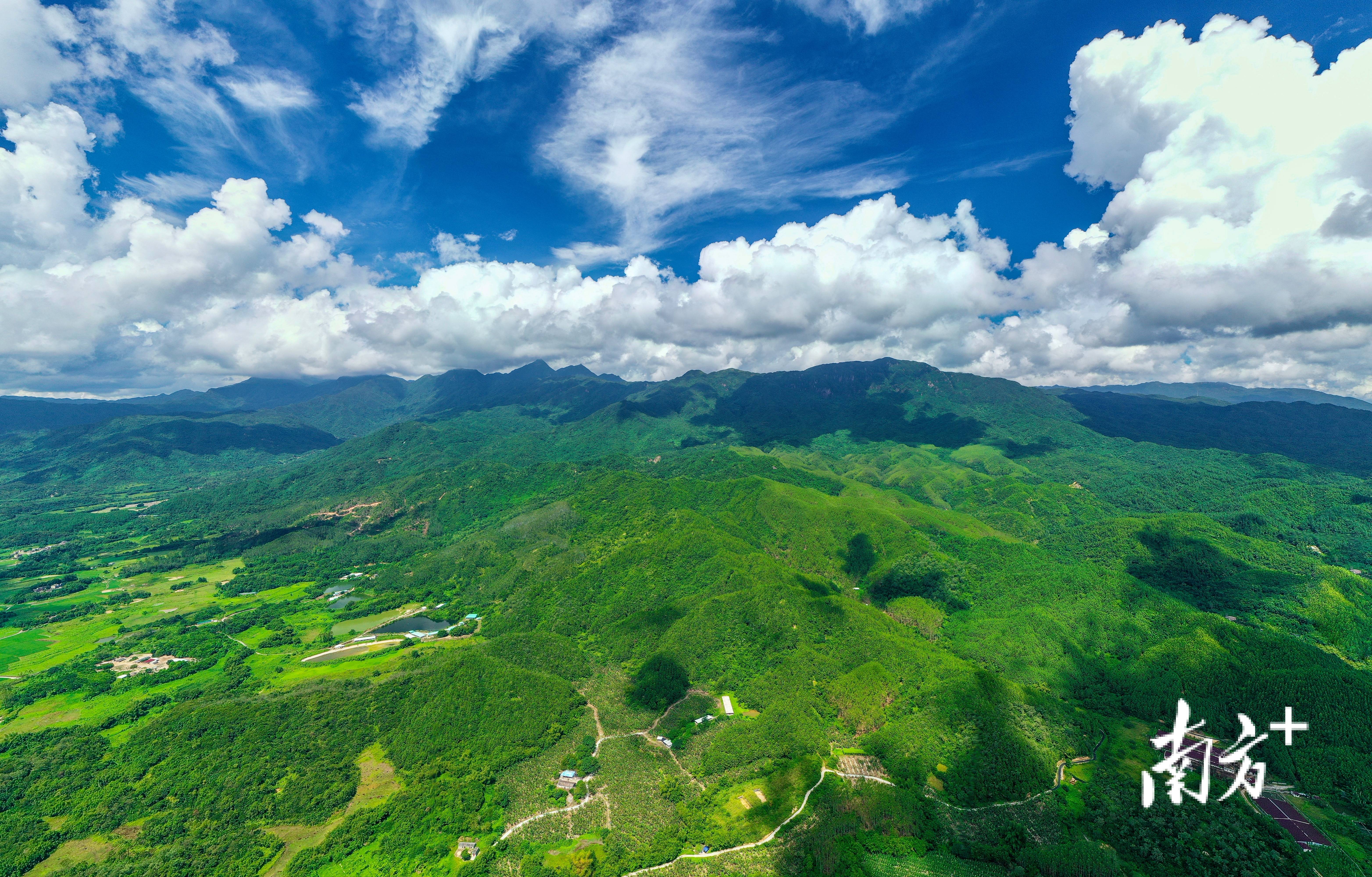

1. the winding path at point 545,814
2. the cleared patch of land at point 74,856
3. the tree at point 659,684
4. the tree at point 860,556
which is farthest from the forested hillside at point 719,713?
the tree at point 860,556

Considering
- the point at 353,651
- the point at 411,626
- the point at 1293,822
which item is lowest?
the point at 411,626

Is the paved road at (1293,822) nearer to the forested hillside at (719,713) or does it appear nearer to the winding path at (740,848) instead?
the forested hillside at (719,713)

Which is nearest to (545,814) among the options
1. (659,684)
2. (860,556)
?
(659,684)

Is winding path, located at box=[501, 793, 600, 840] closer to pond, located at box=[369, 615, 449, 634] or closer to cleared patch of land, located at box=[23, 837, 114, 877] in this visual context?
cleared patch of land, located at box=[23, 837, 114, 877]

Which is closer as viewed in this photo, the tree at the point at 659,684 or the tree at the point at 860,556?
the tree at the point at 659,684

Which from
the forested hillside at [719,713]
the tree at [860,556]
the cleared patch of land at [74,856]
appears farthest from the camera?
the tree at [860,556]

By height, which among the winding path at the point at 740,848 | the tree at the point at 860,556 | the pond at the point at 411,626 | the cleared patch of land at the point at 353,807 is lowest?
the pond at the point at 411,626

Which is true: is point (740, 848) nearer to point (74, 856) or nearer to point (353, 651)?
point (74, 856)

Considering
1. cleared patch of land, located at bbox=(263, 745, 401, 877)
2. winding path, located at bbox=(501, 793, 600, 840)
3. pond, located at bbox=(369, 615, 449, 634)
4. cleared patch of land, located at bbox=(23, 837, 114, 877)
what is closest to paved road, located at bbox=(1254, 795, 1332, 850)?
winding path, located at bbox=(501, 793, 600, 840)
